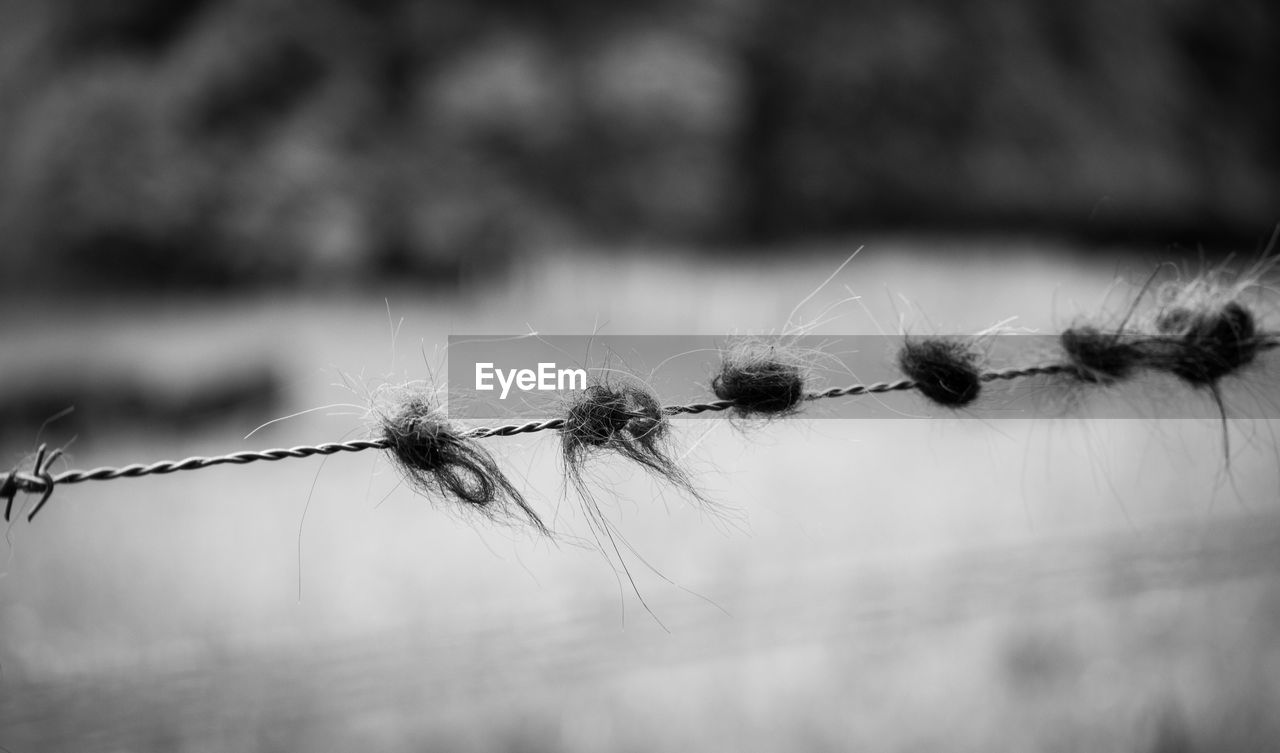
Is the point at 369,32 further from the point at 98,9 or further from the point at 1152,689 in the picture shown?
the point at 1152,689

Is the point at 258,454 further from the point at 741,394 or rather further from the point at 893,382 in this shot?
the point at 893,382

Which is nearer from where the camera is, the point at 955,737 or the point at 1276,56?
the point at 955,737

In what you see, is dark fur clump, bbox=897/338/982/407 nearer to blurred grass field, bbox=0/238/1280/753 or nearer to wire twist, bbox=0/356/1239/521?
wire twist, bbox=0/356/1239/521

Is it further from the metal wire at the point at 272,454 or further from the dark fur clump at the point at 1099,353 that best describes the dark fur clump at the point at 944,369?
the dark fur clump at the point at 1099,353

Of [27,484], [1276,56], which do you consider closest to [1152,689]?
[27,484]

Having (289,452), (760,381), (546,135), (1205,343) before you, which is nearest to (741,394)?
(760,381)

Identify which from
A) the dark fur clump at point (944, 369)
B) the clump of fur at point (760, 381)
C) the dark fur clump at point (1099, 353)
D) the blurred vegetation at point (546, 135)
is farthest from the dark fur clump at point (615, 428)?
the blurred vegetation at point (546, 135)

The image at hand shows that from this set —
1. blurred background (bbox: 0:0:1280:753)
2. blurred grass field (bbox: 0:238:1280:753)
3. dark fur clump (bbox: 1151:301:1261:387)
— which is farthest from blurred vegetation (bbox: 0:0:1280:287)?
dark fur clump (bbox: 1151:301:1261:387)
